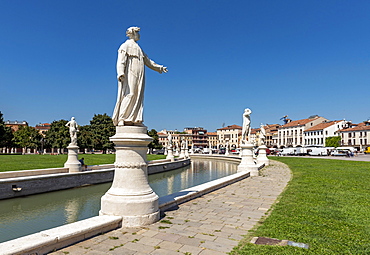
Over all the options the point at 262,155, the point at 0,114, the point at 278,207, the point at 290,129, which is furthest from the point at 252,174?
the point at 290,129

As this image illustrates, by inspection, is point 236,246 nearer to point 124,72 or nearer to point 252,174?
point 124,72

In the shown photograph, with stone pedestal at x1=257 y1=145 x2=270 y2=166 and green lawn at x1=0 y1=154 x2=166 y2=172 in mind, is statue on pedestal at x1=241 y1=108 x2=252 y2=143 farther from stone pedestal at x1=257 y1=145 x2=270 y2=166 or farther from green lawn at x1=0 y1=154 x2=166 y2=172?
green lawn at x1=0 y1=154 x2=166 y2=172

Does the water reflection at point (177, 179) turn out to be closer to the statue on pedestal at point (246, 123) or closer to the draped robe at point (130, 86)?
the statue on pedestal at point (246, 123)

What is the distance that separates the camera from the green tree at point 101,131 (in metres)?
53.3

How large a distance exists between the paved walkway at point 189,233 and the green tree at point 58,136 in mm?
48666

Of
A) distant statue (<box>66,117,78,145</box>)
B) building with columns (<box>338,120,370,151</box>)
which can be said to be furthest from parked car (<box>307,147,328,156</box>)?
distant statue (<box>66,117,78,145</box>)

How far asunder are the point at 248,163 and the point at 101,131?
43.5 metres

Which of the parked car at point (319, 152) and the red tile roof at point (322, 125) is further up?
the red tile roof at point (322, 125)

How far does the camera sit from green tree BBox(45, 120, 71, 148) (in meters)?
50.3

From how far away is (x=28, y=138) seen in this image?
2402 inches

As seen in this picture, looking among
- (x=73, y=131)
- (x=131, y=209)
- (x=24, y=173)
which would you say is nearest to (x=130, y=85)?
(x=131, y=209)

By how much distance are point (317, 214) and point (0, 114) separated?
55.9 metres

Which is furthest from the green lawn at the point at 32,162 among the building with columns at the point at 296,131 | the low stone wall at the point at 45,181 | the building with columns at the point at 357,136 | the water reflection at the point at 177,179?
the building with columns at the point at 296,131

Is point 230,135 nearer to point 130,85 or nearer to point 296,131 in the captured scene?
point 296,131
